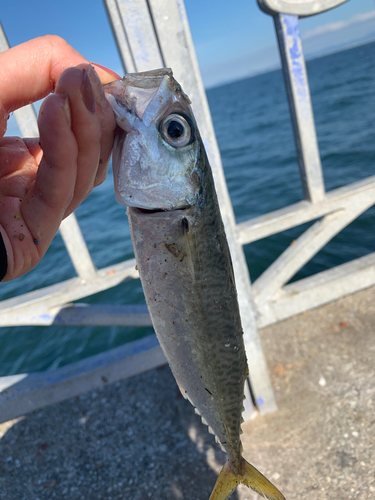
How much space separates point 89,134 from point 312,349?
3.64m

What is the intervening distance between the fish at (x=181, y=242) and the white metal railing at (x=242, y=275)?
1161mm

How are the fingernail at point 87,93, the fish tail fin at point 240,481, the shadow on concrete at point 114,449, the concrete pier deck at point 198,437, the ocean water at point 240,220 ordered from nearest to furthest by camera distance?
1. the fingernail at point 87,93
2. the fish tail fin at point 240,481
3. the concrete pier deck at point 198,437
4. the shadow on concrete at point 114,449
5. the ocean water at point 240,220

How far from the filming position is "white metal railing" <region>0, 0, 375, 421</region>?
249 centimetres

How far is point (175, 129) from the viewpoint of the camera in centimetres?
126

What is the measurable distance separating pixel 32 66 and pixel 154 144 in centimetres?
57

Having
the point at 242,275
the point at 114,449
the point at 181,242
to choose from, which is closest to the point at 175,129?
the point at 181,242

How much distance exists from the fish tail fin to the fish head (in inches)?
62.6

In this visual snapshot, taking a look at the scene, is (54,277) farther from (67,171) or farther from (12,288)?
(67,171)

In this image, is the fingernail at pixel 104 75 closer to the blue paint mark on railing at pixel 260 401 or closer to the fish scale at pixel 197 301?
the fish scale at pixel 197 301

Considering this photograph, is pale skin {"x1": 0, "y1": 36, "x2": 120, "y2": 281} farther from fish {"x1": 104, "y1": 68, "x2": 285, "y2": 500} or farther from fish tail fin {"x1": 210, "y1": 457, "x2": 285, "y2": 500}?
fish tail fin {"x1": 210, "y1": 457, "x2": 285, "y2": 500}

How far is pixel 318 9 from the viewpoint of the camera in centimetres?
248

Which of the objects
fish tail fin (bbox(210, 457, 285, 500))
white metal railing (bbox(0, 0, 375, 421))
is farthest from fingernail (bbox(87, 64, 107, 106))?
fish tail fin (bbox(210, 457, 285, 500))

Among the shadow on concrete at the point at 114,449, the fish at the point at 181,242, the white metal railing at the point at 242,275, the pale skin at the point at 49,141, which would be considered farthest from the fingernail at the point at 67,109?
the shadow on concrete at the point at 114,449

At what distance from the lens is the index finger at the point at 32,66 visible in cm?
127
